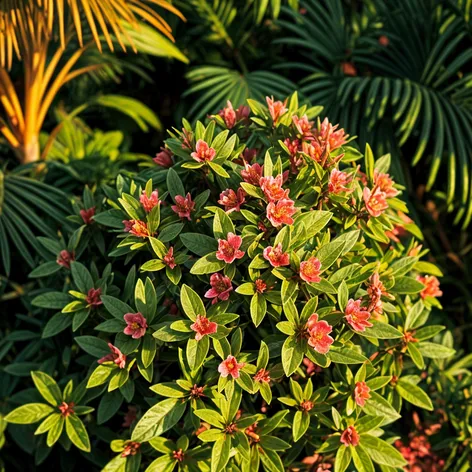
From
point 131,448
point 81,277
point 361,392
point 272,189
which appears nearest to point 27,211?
point 81,277

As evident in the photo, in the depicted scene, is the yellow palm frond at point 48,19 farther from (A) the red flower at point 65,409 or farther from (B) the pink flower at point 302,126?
(A) the red flower at point 65,409

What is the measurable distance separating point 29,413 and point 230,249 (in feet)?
2.41

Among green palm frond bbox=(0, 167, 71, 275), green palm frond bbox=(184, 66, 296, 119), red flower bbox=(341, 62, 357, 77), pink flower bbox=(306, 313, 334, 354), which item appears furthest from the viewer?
red flower bbox=(341, 62, 357, 77)

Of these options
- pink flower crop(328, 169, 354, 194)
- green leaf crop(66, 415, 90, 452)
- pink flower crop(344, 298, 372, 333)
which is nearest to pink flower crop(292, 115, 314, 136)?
pink flower crop(328, 169, 354, 194)

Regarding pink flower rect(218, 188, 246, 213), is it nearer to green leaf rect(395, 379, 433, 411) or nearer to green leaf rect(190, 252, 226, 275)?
green leaf rect(190, 252, 226, 275)

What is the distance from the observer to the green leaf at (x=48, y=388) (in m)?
2.01

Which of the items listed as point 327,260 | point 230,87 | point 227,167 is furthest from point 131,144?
point 327,260

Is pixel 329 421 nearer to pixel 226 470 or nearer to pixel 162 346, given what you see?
pixel 226 470

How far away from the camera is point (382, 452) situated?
6.20 feet

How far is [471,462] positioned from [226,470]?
→ 0.88 meters

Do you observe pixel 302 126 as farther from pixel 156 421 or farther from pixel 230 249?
pixel 156 421

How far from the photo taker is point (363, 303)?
1.88 m

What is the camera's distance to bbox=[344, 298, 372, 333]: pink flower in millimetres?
1779

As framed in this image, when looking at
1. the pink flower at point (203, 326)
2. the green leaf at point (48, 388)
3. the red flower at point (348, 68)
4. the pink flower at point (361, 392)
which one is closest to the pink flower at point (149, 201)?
the pink flower at point (203, 326)
